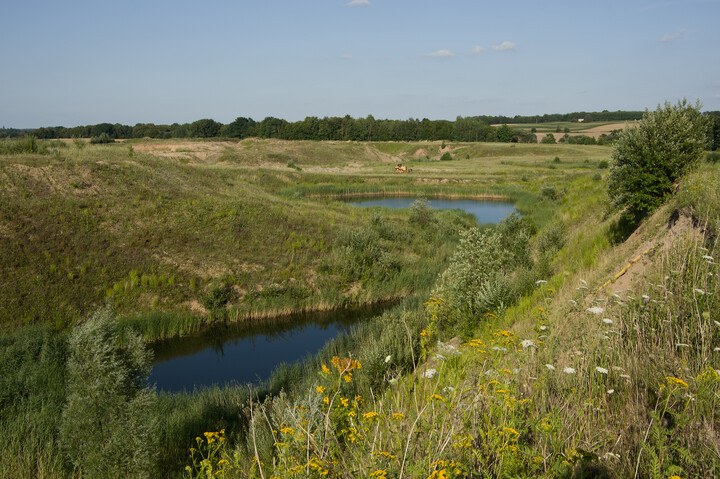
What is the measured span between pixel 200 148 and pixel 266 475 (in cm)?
6355

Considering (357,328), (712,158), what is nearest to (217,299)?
(357,328)

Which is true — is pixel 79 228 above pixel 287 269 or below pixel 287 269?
above

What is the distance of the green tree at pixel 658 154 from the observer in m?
10.6

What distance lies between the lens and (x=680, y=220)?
8398mm

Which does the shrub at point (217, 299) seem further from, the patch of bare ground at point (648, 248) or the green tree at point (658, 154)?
the green tree at point (658, 154)

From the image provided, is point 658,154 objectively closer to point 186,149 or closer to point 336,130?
point 186,149

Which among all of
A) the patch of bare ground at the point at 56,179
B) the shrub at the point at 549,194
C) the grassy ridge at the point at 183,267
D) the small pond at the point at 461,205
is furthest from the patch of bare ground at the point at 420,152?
the patch of bare ground at the point at 56,179

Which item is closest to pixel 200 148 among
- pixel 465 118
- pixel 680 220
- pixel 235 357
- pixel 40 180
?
pixel 40 180

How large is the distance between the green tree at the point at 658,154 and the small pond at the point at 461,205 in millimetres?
21058

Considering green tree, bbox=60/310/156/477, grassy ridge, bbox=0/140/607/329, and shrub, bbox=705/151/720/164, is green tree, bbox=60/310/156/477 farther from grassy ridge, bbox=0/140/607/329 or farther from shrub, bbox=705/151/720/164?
shrub, bbox=705/151/720/164

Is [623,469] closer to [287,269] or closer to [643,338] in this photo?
[643,338]

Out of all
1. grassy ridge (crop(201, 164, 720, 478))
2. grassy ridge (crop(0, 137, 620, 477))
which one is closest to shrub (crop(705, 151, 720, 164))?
grassy ridge (crop(0, 137, 620, 477))

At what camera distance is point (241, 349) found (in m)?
13.4

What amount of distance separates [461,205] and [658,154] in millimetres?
28155
